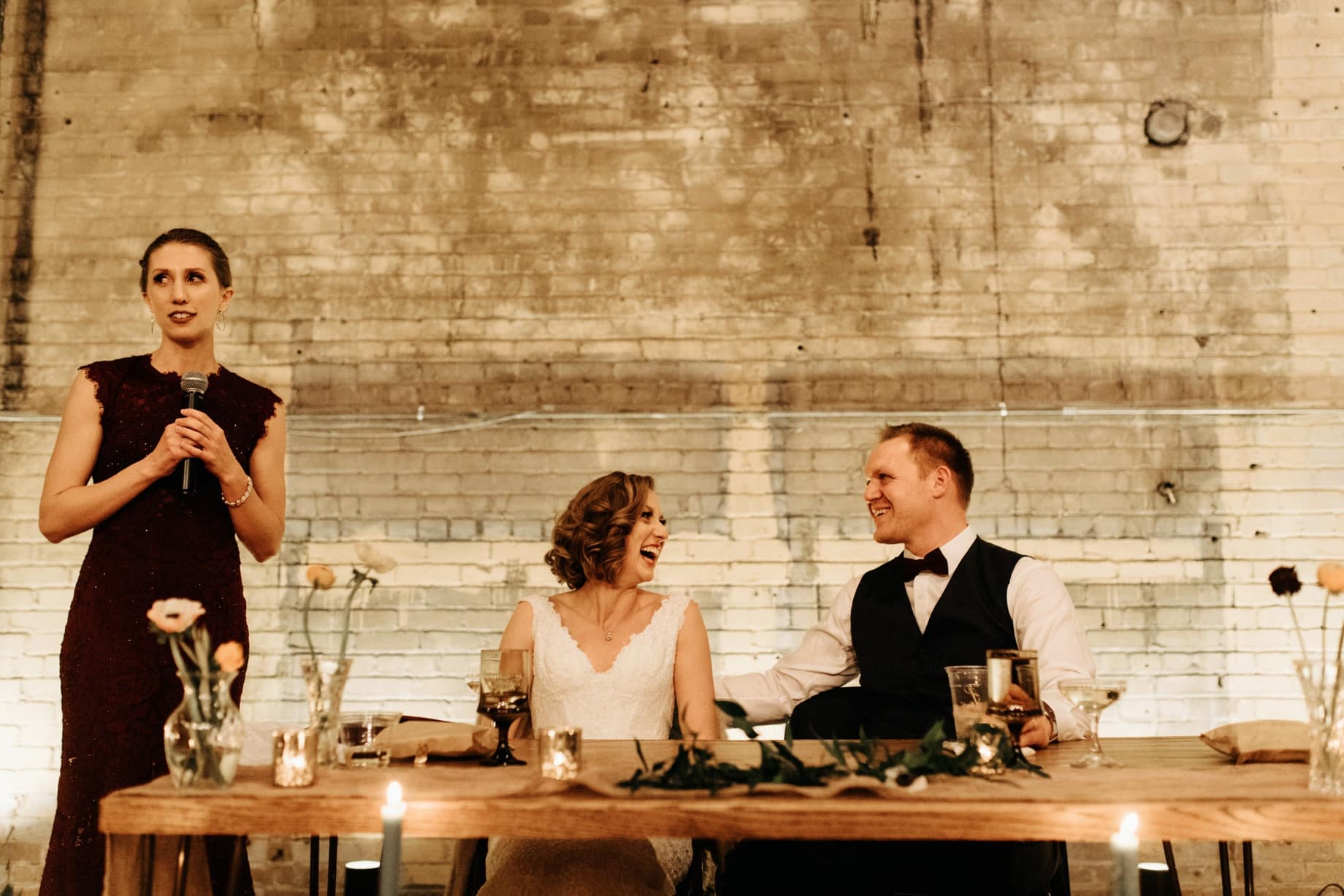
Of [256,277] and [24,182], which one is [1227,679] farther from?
[24,182]

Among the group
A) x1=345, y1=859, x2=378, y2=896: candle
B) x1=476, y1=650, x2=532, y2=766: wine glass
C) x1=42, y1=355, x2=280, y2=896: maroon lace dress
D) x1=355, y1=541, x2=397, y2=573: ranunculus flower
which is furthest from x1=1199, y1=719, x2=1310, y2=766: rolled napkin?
x1=345, y1=859, x2=378, y2=896: candle

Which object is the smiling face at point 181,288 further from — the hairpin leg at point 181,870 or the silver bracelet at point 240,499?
the hairpin leg at point 181,870

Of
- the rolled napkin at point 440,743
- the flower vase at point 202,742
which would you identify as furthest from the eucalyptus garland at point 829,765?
the flower vase at point 202,742

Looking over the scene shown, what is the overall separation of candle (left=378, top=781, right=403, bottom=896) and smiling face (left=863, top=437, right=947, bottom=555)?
5.36 ft

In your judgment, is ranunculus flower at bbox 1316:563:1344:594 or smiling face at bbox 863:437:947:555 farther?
smiling face at bbox 863:437:947:555

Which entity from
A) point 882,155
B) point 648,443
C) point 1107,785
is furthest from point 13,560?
point 1107,785

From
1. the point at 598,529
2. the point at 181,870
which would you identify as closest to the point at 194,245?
the point at 598,529

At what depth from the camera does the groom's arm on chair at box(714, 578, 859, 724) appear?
2.68 m

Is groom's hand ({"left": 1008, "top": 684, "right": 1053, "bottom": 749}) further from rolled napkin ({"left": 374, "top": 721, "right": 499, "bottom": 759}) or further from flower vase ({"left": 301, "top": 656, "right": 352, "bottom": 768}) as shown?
flower vase ({"left": 301, "top": 656, "right": 352, "bottom": 768})

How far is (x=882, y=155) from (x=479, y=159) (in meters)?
1.49

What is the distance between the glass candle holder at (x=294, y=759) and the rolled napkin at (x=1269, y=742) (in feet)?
4.54

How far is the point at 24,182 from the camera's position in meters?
4.29

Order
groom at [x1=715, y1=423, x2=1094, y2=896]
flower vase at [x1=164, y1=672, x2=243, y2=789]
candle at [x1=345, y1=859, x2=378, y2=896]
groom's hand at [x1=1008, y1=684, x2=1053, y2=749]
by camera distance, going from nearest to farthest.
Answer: flower vase at [x1=164, y1=672, x2=243, y2=789] → groom's hand at [x1=1008, y1=684, x2=1053, y2=749] → groom at [x1=715, y1=423, x2=1094, y2=896] → candle at [x1=345, y1=859, x2=378, y2=896]

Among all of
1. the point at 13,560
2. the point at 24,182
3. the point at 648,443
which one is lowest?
the point at 13,560
